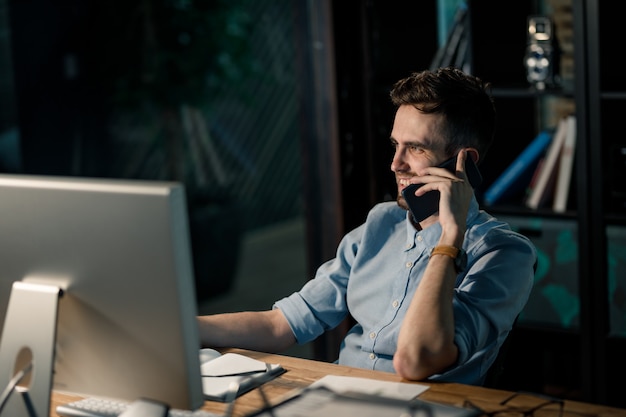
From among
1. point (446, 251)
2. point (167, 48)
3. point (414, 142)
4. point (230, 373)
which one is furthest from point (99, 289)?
point (167, 48)

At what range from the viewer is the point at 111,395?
1.51 m

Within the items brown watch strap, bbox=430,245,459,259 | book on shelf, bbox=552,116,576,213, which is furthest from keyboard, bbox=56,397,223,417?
book on shelf, bbox=552,116,576,213

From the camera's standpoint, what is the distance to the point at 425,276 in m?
1.84

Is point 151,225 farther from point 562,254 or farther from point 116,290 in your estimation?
point 562,254

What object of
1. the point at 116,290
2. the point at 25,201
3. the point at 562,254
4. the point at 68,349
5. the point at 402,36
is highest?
the point at 402,36

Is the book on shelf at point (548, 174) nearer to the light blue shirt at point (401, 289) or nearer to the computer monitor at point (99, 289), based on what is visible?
the light blue shirt at point (401, 289)

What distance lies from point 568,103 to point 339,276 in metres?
1.64

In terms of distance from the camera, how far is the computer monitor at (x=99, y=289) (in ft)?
4.57

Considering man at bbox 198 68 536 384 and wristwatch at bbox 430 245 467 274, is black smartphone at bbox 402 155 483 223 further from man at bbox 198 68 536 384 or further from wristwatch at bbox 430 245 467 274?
wristwatch at bbox 430 245 467 274

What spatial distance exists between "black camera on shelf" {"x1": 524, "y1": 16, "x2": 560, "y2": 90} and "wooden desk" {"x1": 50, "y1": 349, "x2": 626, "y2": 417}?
1544 millimetres

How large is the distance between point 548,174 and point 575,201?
0.39 ft

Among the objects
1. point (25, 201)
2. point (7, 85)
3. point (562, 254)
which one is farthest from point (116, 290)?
point (7, 85)

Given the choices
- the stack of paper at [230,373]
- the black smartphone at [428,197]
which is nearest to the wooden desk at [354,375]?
the stack of paper at [230,373]

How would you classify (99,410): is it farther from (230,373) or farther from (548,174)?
(548,174)
